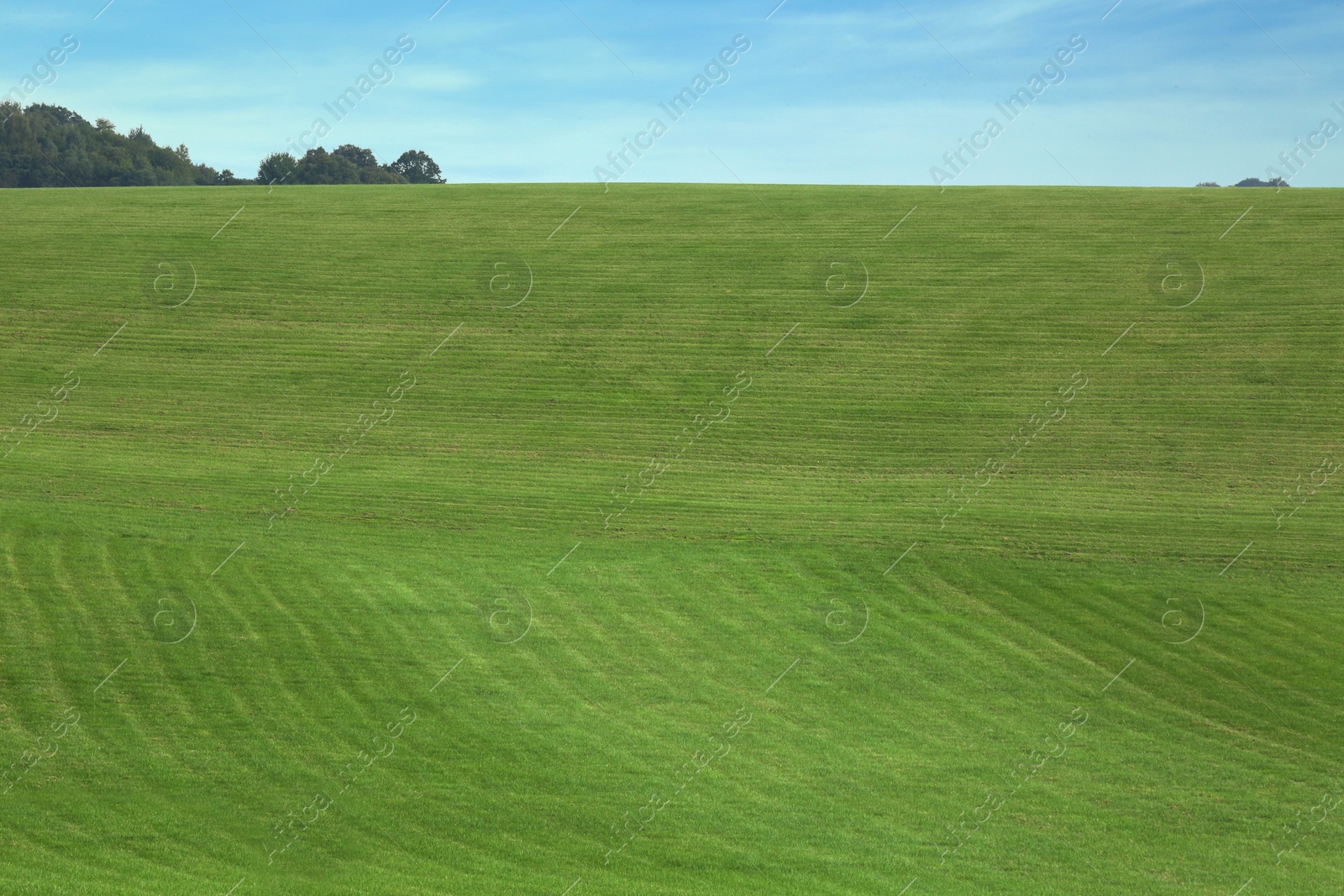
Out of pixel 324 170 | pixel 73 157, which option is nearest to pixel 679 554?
pixel 324 170

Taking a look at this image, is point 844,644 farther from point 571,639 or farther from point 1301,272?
point 1301,272

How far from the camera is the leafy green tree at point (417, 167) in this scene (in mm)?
77500

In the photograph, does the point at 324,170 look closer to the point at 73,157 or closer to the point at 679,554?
the point at 73,157

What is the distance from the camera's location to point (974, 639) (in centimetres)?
1544

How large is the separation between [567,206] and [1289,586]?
3110cm

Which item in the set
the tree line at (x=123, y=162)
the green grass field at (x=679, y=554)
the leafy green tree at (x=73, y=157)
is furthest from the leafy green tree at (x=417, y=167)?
the green grass field at (x=679, y=554)

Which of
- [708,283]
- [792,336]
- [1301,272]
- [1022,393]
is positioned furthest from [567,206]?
[1301,272]

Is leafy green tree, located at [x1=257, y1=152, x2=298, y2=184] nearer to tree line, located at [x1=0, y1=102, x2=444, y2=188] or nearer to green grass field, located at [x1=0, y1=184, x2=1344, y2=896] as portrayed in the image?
tree line, located at [x1=0, y1=102, x2=444, y2=188]

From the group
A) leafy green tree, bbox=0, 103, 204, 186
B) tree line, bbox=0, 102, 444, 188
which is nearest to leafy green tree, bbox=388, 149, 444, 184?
tree line, bbox=0, 102, 444, 188

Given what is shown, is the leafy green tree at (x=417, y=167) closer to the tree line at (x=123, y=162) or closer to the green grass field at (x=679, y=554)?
the tree line at (x=123, y=162)

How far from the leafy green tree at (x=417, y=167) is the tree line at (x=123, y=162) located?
7 centimetres

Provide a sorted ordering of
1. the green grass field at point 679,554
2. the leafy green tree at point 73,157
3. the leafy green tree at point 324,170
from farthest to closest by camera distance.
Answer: the leafy green tree at point 324,170 < the leafy green tree at point 73,157 < the green grass field at point 679,554

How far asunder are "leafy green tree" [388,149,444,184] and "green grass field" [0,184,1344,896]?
136 ft

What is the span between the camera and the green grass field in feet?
34.2
